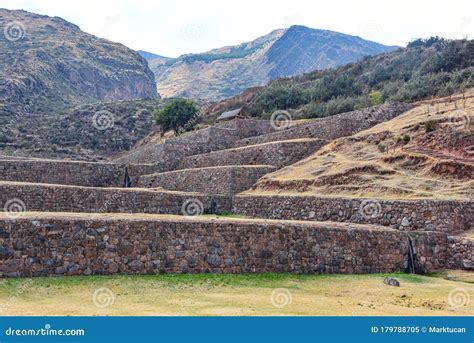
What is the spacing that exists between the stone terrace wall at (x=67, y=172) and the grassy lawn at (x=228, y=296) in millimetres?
17069

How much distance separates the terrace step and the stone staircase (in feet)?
0.19

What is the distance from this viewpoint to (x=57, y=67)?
9362 centimetres

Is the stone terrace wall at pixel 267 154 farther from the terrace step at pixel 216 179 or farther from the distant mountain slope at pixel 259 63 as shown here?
the distant mountain slope at pixel 259 63

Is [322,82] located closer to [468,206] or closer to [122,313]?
[468,206]

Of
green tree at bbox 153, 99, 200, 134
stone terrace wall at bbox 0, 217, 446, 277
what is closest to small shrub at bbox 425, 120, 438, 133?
stone terrace wall at bbox 0, 217, 446, 277

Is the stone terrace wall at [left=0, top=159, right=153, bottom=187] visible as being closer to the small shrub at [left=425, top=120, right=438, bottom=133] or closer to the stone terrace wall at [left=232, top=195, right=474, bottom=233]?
the stone terrace wall at [left=232, top=195, right=474, bottom=233]

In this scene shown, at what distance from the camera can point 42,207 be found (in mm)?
22656

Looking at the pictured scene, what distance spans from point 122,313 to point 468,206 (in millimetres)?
Answer: 13748

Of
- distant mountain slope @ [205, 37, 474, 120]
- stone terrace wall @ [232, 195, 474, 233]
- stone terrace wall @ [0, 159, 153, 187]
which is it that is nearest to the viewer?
stone terrace wall @ [232, 195, 474, 233]

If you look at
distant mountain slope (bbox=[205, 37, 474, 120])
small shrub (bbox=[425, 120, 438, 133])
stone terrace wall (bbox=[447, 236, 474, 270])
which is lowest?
stone terrace wall (bbox=[447, 236, 474, 270])

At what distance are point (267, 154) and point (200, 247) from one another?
55.9ft

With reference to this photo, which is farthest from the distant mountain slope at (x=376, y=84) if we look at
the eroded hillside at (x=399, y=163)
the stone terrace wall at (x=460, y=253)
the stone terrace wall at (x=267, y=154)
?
the stone terrace wall at (x=460, y=253)

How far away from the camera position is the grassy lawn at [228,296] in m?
10.8

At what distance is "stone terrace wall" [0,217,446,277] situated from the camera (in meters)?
13.5
